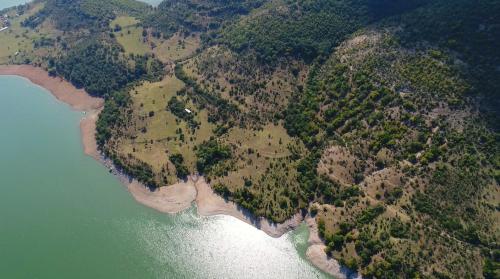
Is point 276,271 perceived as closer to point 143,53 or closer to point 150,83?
point 150,83

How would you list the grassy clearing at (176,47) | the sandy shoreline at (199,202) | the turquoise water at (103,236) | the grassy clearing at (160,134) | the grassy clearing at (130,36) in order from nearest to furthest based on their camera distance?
the sandy shoreline at (199,202) < the turquoise water at (103,236) < the grassy clearing at (160,134) < the grassy clearing at (176,47) < the grassy clearing at (130,36)

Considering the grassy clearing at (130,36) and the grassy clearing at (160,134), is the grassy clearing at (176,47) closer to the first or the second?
the grassy clearing at (130,36)

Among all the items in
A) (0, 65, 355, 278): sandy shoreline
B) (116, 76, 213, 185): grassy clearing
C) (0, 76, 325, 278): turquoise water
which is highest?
(116, 76, 213, 185): grassy clearing

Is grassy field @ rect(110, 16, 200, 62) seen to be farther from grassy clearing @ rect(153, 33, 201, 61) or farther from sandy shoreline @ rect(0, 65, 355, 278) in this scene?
sandy shoreline @ rect(0, 65, 355, 278)

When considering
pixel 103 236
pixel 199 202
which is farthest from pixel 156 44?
pixel 103 236

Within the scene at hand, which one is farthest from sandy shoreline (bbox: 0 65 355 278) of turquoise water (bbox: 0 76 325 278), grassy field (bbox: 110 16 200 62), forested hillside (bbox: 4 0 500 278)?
grassy field (bbox: 110 16 200 62)

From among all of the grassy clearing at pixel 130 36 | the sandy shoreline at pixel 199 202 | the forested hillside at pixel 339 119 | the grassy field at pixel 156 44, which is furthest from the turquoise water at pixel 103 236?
the grassy clearing at pixel 130 36
